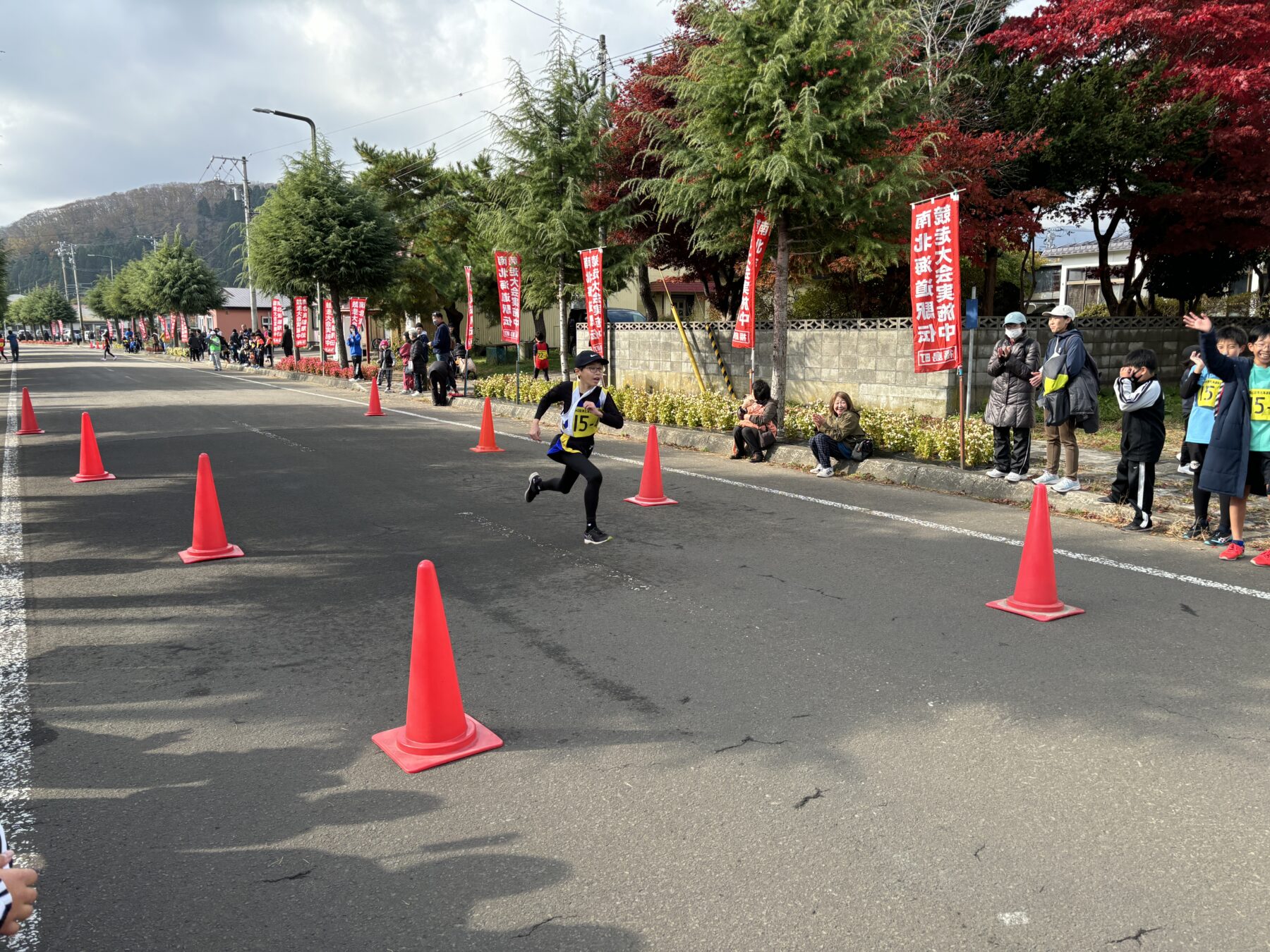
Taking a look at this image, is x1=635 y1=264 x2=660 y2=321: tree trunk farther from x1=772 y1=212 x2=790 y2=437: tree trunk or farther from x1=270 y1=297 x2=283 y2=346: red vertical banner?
x1=270 y1=297 x2=283 y2=346: red vertical banner

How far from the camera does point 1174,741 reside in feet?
12.2

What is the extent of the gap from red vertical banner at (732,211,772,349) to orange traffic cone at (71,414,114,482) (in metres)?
9.05

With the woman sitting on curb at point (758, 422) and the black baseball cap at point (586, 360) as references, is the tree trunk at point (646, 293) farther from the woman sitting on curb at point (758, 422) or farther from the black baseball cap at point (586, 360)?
the black baseball cap at point (586, 360)

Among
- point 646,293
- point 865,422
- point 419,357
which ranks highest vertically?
point 646,293

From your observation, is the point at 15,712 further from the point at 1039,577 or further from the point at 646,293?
the point at 646,293

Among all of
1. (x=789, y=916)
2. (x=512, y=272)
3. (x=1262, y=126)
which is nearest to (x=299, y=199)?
(x=512, y=272)

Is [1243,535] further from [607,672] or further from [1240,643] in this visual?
[607,672]

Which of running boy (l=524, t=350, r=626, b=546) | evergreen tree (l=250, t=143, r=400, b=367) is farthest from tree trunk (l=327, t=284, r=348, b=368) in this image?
running boy (l=524, t=350, r=626, b=546)

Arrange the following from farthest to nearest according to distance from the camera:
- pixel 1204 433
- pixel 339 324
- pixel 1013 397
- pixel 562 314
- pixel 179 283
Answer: pixel 179 283 < pixel 339 324 < pixel 562 314 < pixel 1013 397 < pixel 1204 433

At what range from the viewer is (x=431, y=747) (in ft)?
11.9

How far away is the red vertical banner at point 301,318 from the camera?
105ft

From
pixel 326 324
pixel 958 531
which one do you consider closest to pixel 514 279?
pixel 958 531

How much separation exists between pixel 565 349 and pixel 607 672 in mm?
15361

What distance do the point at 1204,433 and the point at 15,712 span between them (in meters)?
8.24
